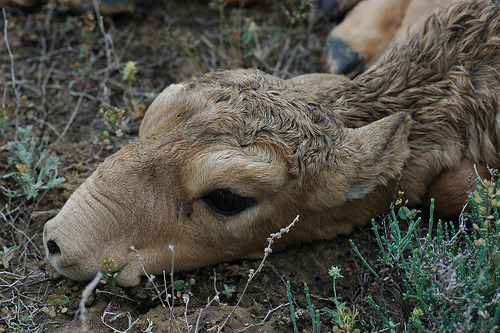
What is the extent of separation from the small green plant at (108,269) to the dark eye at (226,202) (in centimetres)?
74

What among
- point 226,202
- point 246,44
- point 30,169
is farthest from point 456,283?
point 246,44

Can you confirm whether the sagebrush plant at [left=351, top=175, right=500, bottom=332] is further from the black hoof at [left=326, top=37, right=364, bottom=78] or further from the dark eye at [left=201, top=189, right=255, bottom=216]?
the black hoof at [left=326, top=37, right=364, bottom=78]

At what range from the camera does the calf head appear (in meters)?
3.71

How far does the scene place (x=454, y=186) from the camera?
4.24 m

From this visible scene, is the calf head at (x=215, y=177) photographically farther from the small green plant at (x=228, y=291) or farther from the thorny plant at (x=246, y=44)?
the thorny plant at (x=246, y=44)

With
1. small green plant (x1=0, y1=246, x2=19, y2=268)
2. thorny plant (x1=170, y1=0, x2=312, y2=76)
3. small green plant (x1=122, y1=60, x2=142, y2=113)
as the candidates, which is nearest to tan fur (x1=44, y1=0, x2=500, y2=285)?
small green plant (x1=0, y1=246, x2=19, y2=268)

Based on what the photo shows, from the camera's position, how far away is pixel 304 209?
160 inches

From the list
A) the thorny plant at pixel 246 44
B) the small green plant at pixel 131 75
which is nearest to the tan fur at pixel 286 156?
the small green plant at pixel 131 75

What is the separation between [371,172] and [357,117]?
52 cm

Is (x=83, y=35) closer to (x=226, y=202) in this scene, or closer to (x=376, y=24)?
(x=376, y=24)

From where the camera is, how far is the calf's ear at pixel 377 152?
3.93 metres

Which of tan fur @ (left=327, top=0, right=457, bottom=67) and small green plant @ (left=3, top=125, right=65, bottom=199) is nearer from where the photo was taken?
small green plant @ (left=3, top=125, right=65, bottom=199)

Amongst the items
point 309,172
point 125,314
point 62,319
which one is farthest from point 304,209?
point 62,319

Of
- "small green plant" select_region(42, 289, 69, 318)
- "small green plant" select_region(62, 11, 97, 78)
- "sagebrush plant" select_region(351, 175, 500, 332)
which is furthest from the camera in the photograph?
"small green plant" select_region(62, 11, 97, 78)
